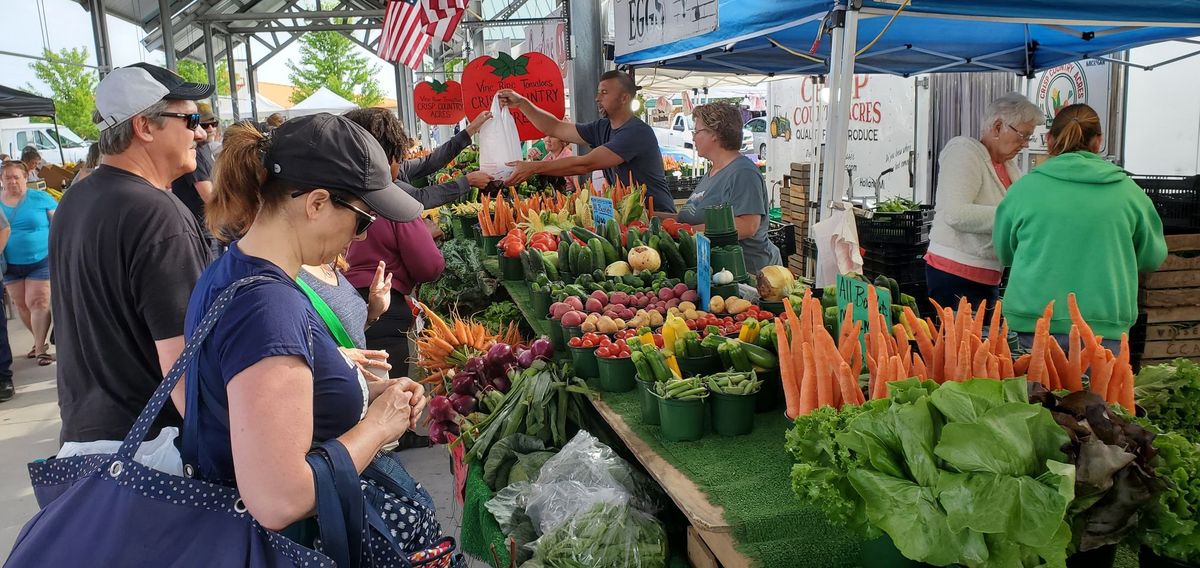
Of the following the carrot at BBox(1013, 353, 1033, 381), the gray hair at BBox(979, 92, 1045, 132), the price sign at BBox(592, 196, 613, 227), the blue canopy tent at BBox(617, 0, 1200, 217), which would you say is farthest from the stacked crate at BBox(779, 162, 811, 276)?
the carrot at BBox(1013, 353, 1033, 381)

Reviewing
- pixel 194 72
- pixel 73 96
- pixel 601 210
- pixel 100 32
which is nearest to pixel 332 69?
pixel 194 72

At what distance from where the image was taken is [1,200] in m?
7.53

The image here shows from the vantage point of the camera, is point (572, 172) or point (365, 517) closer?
point (365, 517)

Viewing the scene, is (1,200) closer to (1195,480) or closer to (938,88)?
(1195,480)

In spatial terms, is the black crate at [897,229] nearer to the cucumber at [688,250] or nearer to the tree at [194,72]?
the cucumber at [688,250]

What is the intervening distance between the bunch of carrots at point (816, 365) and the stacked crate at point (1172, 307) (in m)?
Answer: 3.79

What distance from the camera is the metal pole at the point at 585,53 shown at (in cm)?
657

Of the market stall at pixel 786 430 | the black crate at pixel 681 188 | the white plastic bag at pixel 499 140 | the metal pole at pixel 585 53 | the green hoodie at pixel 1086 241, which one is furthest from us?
the black crate at pixel 681 188

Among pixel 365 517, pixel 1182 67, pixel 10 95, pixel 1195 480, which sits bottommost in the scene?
pixel 365 517

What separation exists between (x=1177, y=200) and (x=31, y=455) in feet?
25.4

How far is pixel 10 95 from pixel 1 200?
14.5ft

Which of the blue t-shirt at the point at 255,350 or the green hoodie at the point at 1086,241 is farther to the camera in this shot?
the green hoodie at the point at 1086,241

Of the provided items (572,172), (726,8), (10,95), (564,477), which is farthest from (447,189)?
(10,95)

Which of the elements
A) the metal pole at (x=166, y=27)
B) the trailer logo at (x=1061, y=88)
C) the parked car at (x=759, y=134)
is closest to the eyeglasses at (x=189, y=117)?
the trailer logo at (x=1061, y=88)
